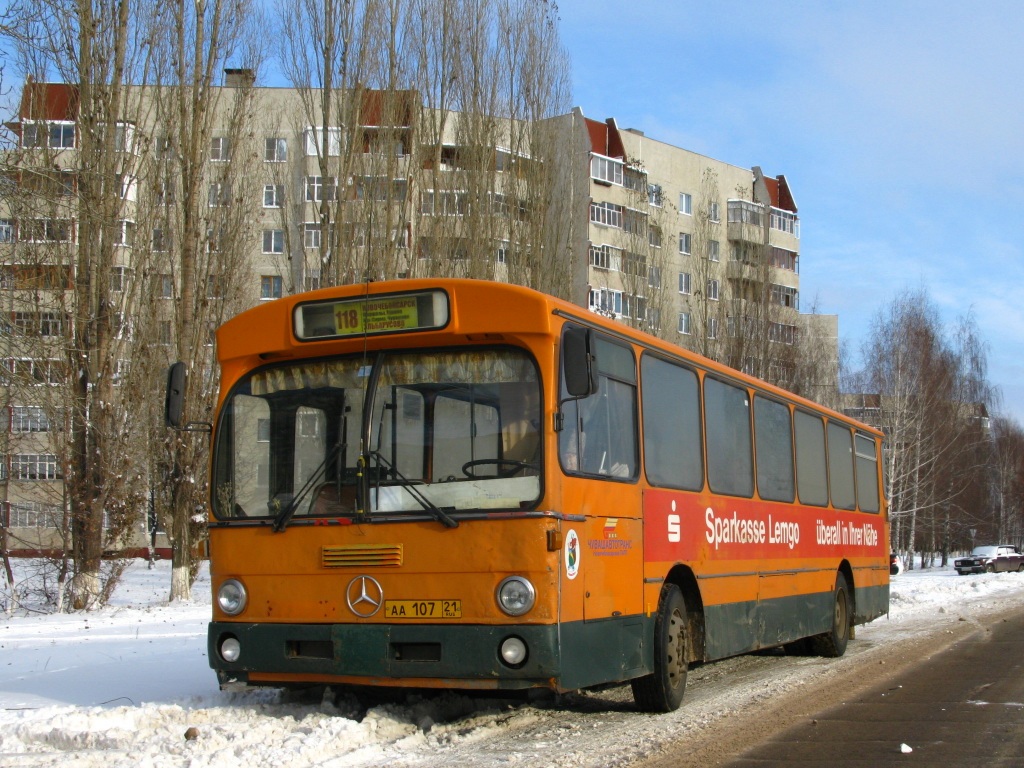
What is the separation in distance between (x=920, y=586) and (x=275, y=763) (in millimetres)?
27333

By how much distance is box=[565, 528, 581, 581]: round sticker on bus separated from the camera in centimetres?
756

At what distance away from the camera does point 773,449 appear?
40.9 feet

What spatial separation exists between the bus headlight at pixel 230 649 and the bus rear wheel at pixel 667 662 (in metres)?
2.86

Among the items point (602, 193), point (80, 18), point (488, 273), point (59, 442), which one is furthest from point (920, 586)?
point (602, 193)

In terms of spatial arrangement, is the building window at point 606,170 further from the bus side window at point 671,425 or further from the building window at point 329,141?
the bus side window at point 671,425

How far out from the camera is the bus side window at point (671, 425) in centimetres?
917

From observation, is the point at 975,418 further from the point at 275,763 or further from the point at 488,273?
the point at 275,763

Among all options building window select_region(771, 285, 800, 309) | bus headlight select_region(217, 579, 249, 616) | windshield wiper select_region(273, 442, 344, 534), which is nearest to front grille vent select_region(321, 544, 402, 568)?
windshield wiper select_region(273, 442, 344, 534)

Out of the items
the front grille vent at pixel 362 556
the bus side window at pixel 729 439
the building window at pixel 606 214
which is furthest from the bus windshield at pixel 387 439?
the building window at pixel 606 214

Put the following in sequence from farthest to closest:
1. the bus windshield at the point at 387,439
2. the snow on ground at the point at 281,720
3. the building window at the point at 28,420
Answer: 1. the building window at the point at 28,420
2. the bus windshield at the point at 387,439
3. the snow on ground at the point at 281,720

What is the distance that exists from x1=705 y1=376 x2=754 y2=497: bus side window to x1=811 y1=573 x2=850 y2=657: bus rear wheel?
322 cm

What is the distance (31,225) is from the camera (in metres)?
13.4

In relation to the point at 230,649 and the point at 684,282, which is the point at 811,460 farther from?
the point at 684,282

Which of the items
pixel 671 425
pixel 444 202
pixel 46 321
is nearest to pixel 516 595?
pixel 671 425
